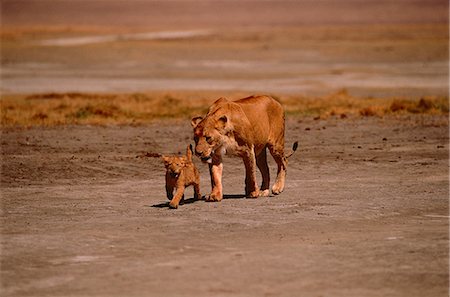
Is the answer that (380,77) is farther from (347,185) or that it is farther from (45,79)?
(347,185)

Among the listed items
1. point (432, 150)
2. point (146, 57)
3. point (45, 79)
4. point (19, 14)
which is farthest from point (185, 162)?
point (19, 14)

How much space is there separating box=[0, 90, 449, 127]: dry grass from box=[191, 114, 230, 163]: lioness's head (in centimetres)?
1109

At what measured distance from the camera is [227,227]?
1241 cm

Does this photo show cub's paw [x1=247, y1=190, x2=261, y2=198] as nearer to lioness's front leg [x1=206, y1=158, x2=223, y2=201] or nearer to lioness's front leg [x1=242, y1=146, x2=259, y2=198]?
lioness's front leg [x1=242, y1=146, x2=259, y2=198]

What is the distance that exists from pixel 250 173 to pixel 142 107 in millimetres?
14689

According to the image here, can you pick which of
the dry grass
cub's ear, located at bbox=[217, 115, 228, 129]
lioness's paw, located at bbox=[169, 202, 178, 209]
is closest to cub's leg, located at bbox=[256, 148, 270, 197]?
cub's ear, located at bbox=[217, 115, 228, 129]

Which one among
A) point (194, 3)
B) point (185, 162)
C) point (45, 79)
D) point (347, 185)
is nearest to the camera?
point (185, 162)

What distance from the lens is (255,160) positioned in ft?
48.8

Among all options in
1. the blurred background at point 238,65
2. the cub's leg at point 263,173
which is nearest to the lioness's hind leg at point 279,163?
the cub's leg at point 263,173

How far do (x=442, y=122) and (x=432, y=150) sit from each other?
4677 millimetres

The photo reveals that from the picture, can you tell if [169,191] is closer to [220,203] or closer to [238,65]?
[220,203]

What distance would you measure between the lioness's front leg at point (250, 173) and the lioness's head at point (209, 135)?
485mm

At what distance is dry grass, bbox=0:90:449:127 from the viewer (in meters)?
25.6

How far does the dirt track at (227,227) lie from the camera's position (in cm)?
988
